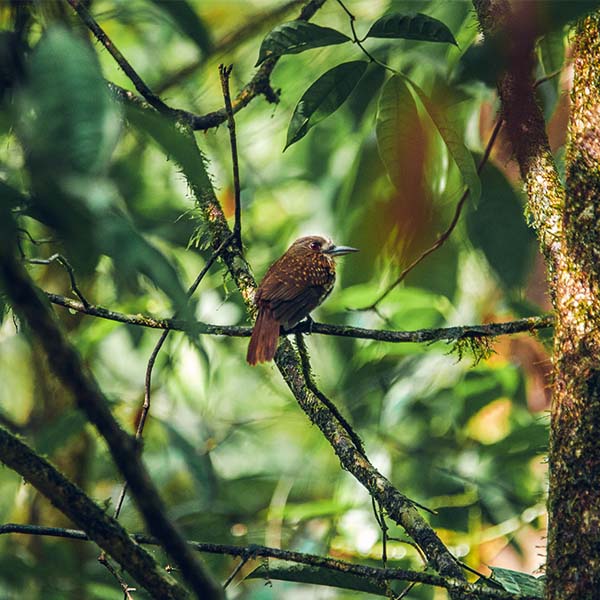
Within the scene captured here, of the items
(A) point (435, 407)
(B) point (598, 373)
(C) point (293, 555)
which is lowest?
(C) point (293, 555)

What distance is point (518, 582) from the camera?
161cm

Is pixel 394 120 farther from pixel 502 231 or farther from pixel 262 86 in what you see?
pixel 502 231

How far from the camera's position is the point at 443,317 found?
306 cm

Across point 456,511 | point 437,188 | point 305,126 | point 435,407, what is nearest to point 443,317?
point 437,188

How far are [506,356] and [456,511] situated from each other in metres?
0.97

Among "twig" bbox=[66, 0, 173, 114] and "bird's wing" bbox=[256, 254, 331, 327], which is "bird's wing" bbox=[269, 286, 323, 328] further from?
"twig" bbox=[66, 0, 173, 114]

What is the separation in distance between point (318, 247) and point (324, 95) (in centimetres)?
170

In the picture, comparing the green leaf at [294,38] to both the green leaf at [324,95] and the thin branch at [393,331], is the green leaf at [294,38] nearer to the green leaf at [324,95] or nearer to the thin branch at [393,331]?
the green leaf at [324,95]

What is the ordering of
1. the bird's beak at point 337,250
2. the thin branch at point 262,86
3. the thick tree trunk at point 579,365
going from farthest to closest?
the bird's beak at point 337,250 < the thin branch at point 262,86 < the thick tree trunk at point 579,365

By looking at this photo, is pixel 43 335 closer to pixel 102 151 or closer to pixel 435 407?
pixel 102 151

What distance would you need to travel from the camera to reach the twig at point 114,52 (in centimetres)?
184

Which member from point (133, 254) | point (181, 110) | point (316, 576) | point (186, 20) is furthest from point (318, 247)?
point (133, 254)

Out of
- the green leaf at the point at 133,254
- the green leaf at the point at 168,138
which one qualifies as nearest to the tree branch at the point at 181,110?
the green leaf at the point at 168,138

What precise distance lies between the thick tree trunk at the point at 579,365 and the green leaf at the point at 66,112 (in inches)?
34.1
